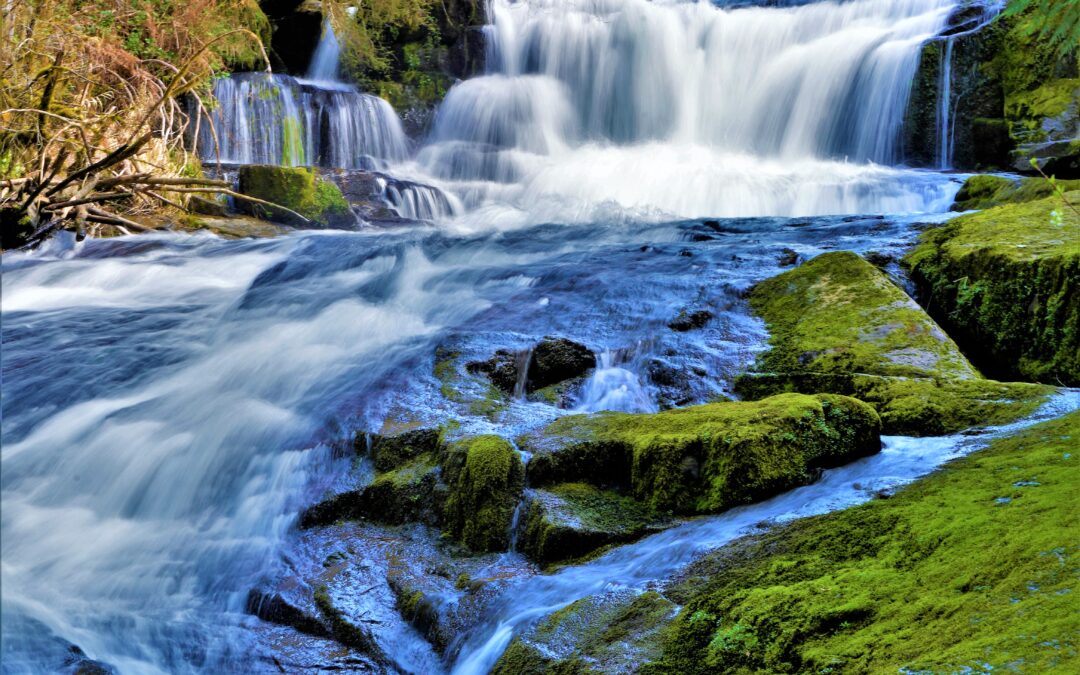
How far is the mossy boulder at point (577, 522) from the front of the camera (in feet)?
12.2

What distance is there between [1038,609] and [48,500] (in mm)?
4559

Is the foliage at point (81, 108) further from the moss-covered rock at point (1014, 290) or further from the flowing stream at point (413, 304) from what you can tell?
the moss-covered rock at point (1014, 290)

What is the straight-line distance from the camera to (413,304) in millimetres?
7629

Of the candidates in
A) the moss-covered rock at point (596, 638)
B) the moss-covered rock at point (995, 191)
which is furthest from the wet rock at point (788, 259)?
the moss-covered rock at point (596, 638)

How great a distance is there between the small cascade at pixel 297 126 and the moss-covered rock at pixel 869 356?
10.8 meters

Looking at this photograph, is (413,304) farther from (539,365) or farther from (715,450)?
(715,450)

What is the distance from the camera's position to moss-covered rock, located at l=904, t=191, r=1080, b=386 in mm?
5016

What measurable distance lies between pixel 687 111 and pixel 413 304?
443 inches

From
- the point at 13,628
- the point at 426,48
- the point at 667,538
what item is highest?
the point at 426,48

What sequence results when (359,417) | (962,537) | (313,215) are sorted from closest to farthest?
(962,537)
(359,417)
(313,215)

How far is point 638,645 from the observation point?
2752 mm

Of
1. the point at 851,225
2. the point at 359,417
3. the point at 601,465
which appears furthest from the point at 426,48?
the point at 601,465

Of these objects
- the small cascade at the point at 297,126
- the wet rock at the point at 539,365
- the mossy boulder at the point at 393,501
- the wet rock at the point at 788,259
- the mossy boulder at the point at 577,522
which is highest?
the small cascade at the point at 297,126

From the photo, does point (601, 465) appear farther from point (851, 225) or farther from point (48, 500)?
point (851, 225)
